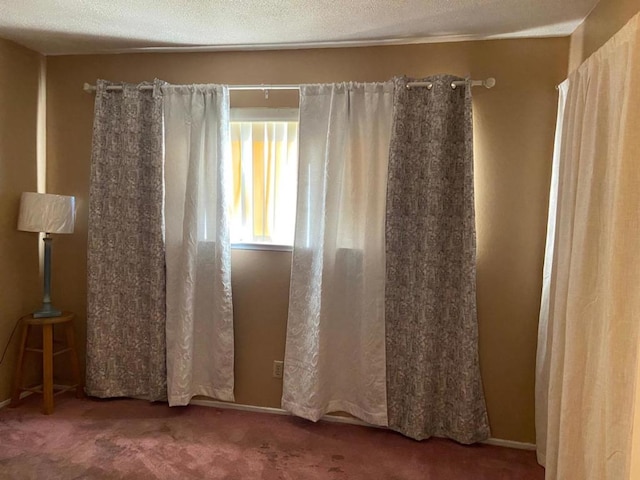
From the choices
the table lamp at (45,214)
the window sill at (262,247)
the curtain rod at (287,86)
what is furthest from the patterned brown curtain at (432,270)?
the table lamp at (45,214)

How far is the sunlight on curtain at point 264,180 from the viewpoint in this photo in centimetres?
284

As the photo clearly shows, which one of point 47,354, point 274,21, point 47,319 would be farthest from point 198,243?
point 274,21

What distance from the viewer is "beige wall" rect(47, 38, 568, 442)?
2.52 meters

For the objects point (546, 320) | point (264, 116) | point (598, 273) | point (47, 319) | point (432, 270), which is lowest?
point (47, 319)

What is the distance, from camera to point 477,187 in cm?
259

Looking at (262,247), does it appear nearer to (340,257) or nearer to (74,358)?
(340,257)

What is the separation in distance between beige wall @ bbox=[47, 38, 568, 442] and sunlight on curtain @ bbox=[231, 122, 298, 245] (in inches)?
5.3

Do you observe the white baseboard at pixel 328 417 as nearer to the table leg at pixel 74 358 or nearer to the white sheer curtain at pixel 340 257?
the white sheer curtain at pixel 340 257

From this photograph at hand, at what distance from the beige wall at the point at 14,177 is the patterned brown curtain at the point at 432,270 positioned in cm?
230

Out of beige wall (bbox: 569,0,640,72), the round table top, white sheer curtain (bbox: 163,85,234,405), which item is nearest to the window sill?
white sheer curtain (bbox: 163,85,234,405)

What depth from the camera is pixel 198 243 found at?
2.85m

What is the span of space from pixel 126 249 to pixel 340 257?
4.41ft

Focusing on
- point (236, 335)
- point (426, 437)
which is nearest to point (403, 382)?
point (426, 437)

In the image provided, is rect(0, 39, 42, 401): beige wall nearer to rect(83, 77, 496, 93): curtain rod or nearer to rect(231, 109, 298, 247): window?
rect(83, 77, 496, 93): curtain rod
